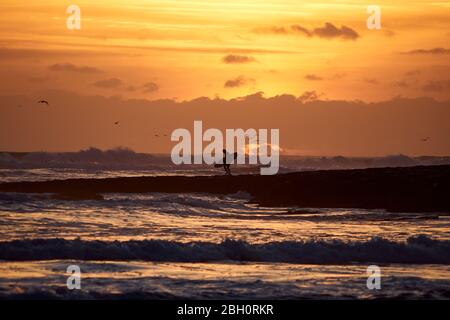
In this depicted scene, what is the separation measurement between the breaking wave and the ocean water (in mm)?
31

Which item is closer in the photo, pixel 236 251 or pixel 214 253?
pixel 214 253

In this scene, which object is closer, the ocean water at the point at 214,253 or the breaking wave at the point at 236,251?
the ocean water at the point at 214,253

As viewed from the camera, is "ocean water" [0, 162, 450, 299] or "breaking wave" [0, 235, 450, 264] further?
"breaking wave" [0, 235, 450, 264]

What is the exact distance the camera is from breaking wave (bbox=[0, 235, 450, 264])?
25.8m

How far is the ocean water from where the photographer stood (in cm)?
2073

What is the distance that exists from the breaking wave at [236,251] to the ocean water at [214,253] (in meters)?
0.03

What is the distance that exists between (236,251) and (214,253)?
0.66 metres

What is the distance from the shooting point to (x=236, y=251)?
27.0m

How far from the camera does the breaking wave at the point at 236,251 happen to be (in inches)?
1014

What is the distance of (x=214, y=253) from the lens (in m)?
26.8

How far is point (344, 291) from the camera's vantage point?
20859 mm

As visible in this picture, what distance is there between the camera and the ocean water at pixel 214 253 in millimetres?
20734
